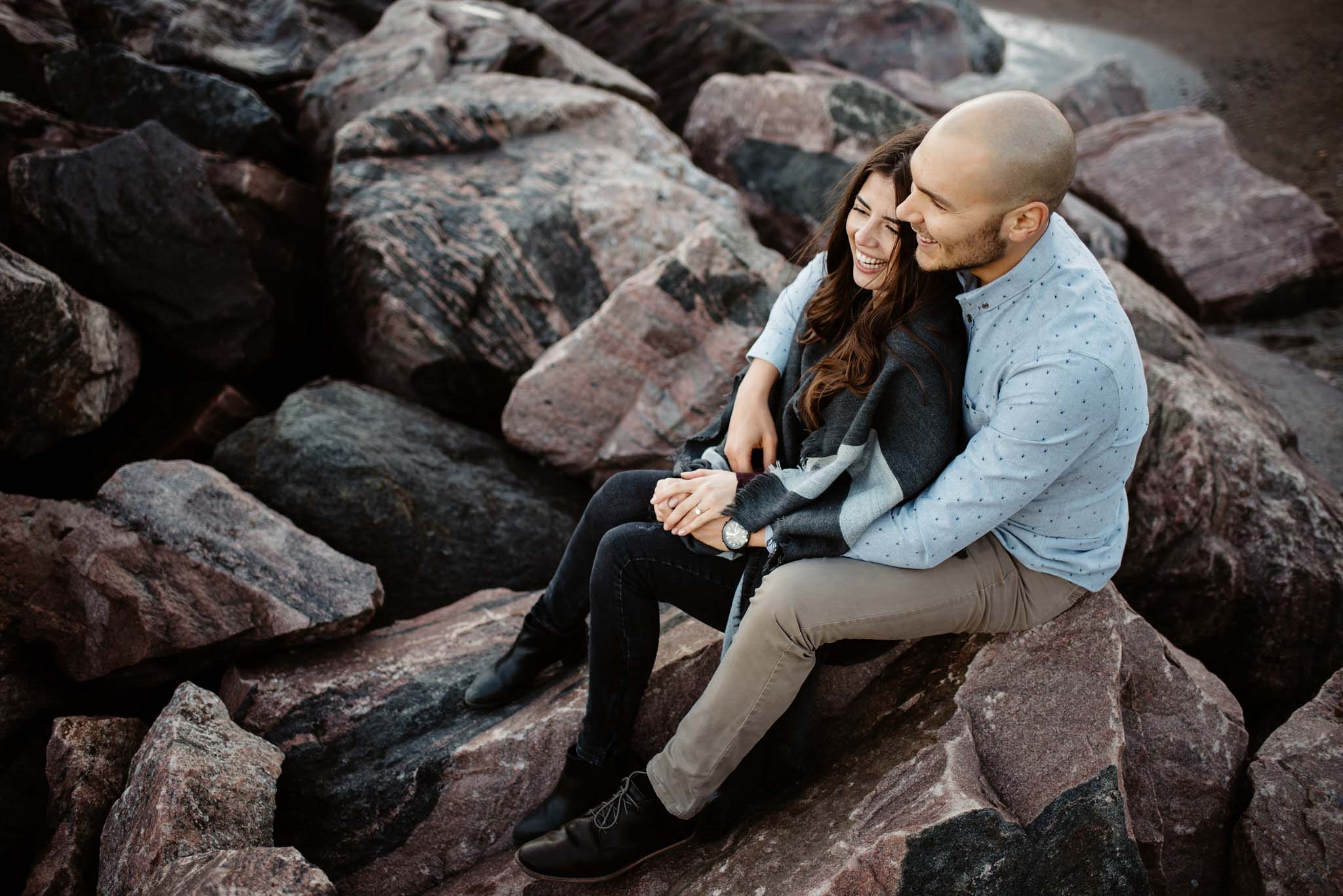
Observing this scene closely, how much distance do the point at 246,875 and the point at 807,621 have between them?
4.55ft

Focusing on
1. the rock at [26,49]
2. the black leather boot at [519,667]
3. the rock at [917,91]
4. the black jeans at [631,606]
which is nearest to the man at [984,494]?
the black jeans at [631,606]

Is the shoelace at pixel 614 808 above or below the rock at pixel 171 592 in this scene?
below

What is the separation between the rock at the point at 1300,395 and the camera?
4.45m

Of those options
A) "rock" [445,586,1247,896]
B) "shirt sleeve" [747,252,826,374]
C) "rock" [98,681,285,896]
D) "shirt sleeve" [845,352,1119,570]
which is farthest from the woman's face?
"rock" [98,681,285,896]

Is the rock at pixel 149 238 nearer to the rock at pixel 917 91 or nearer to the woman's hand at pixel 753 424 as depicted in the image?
the woman's hand at pixel 753 424

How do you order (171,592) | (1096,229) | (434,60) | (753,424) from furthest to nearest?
(1096,229)
(434,60)
(171,592)
(753,424)

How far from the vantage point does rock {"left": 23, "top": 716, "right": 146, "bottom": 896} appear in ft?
7.75

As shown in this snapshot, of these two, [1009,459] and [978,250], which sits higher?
[978,250]

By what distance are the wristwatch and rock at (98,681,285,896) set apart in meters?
1.39

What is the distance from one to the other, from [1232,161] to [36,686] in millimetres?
7532

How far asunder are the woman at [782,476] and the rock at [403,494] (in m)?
0.91

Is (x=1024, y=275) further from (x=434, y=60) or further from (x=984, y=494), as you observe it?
(x=434, y=60)

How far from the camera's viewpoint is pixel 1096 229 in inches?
238

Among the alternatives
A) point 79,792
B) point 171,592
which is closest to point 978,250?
point 171,592
